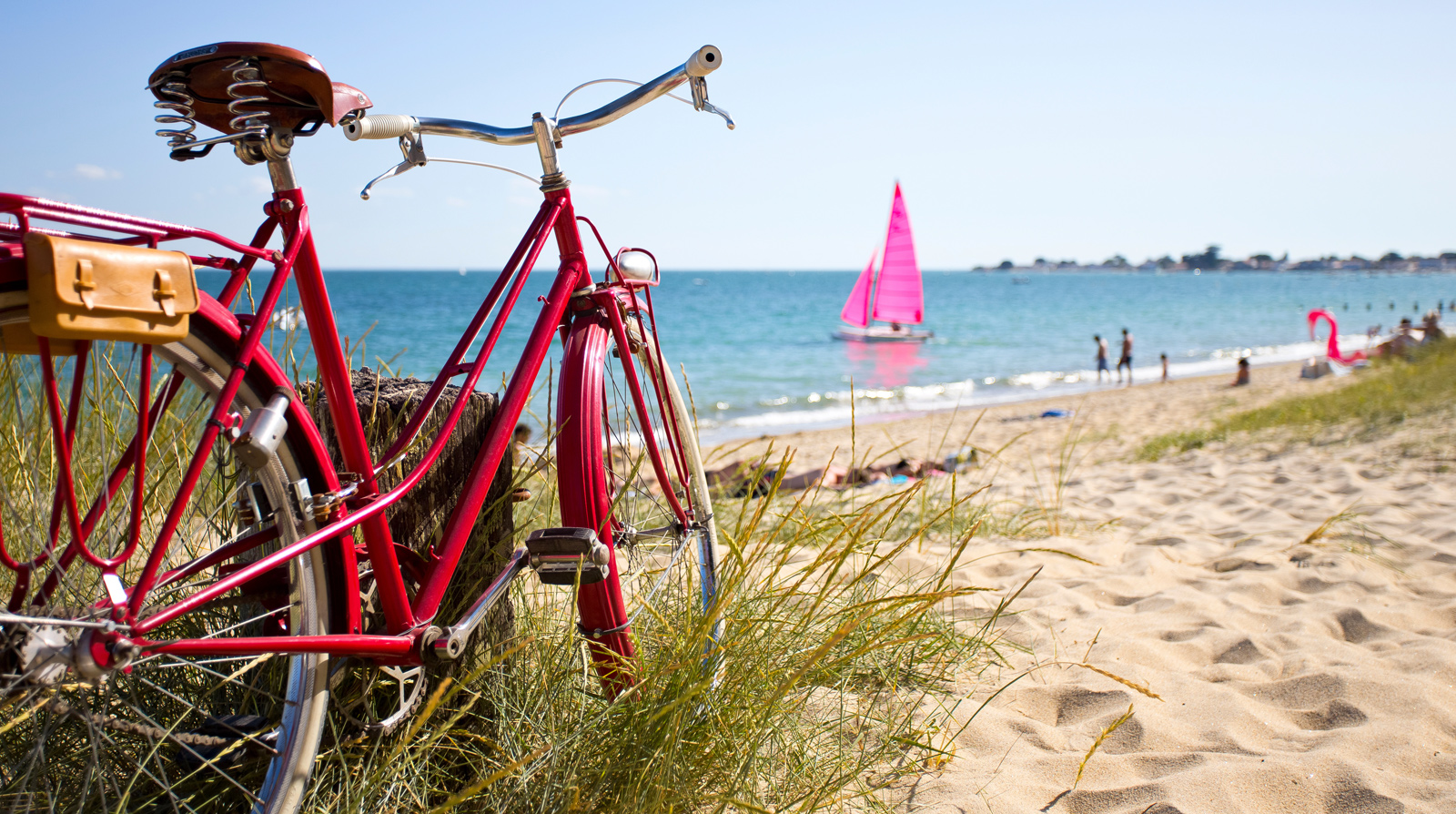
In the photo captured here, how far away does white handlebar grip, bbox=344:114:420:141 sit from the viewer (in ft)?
4.56

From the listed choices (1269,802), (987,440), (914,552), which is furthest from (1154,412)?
(1269,802)

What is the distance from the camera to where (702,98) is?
5.64 feet

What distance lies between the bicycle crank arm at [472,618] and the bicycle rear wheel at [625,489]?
12cm

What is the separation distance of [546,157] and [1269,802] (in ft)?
6.55

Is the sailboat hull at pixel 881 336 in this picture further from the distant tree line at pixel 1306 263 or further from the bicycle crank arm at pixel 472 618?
the distant tree line at pixel 1306 263

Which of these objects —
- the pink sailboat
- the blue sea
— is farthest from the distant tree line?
the pink sailboat

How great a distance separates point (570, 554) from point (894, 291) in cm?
2430

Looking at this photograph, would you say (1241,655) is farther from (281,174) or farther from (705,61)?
(281,174)

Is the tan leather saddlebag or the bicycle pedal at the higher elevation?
the tan leather saddlebag

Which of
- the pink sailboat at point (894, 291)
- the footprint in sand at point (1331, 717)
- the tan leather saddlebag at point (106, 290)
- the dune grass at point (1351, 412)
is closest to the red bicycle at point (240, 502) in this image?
the tan leather saddlebag at point (106, 290)

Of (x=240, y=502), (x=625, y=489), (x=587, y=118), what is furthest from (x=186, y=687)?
(x=587, y=118)

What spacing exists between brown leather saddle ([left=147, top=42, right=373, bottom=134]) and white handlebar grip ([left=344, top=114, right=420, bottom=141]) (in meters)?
0.08

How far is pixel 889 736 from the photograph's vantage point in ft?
5.89

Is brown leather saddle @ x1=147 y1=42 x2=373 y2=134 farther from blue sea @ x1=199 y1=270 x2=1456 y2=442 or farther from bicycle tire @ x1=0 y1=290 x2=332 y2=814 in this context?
blue sea @ x1=199 y1=270 x2=1456 y2=442
